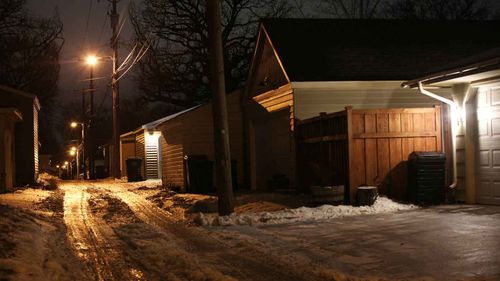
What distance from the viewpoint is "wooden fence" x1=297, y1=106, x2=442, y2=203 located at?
13414 millimetres

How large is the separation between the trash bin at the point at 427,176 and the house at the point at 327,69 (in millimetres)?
2814

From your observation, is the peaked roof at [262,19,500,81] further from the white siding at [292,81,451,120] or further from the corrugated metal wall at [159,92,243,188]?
the corrugated metal wall at [159,92,243,188]

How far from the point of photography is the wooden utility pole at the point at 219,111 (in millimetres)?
12695

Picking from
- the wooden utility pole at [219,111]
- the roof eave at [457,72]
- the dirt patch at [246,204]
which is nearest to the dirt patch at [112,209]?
the dirt patch at [246,204]

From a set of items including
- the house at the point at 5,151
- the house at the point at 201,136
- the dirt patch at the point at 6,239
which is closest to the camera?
the dirt patch at the point at 6,239

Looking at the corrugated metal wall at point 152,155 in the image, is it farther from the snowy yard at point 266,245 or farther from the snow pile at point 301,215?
the snow pile at point 301,215

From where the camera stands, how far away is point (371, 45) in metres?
18.8

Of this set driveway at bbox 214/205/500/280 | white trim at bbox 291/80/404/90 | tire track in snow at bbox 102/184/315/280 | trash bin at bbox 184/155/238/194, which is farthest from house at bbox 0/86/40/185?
driveway at bbox 214/205/500/280

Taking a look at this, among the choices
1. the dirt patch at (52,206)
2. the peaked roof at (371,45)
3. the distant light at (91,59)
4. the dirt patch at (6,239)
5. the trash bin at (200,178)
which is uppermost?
the distant light at (91,59)

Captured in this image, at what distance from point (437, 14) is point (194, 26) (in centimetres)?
1722

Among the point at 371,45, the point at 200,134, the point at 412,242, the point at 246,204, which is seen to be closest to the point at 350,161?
the point at 246,204

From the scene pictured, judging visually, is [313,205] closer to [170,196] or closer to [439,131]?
[439,131]

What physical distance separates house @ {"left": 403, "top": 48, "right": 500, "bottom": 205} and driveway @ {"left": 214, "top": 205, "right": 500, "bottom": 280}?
710mm

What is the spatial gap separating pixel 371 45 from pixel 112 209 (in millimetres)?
9205
